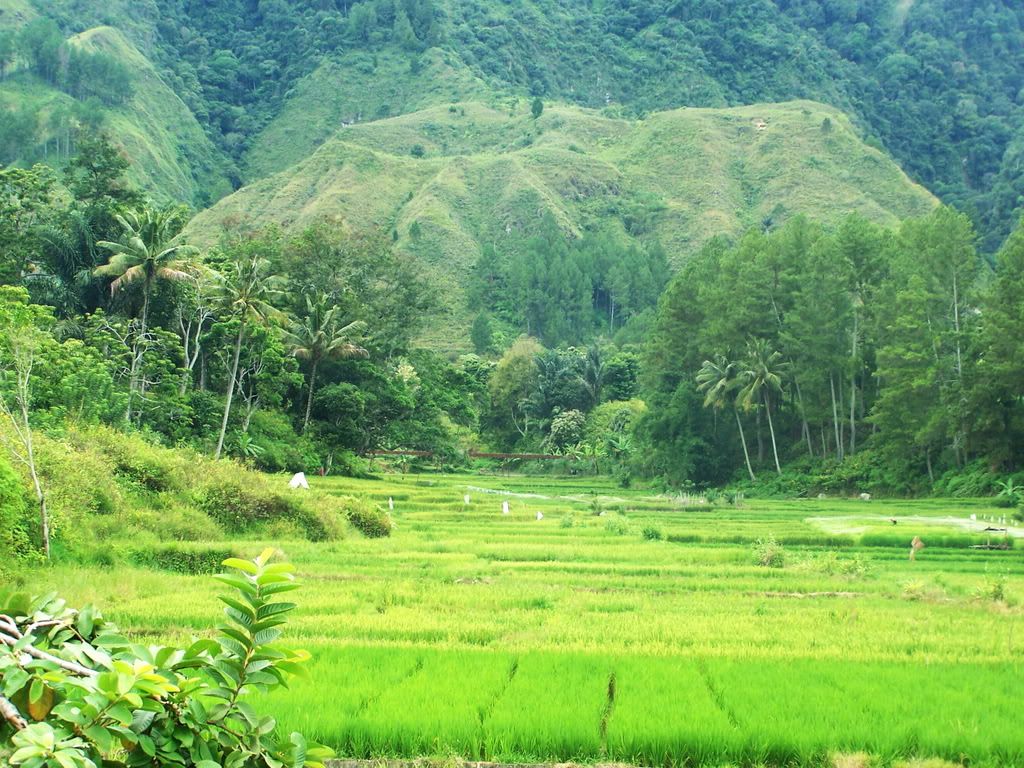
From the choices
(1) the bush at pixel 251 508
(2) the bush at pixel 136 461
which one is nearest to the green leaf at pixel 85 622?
(2) the bush at pixel 136 461

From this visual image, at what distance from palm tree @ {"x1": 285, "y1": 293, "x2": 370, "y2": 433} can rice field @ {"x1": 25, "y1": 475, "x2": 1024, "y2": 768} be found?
2191 cm

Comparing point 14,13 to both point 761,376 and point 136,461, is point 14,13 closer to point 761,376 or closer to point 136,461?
point 761,376

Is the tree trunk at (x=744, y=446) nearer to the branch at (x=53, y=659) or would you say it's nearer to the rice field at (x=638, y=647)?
the rice field at (x=638, y=647)

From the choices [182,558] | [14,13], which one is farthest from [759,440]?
[14,13]

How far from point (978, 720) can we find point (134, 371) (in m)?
28.9

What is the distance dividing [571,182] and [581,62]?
231 feet

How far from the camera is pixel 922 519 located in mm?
29875

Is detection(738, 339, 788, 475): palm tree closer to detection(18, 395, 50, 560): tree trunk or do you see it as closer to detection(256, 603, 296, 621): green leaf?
detection(18, 395, 50, 560): tree trunk

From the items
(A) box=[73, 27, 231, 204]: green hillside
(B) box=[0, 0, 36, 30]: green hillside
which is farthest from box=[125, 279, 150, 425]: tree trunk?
(B) box=[0, 0, 36, 30]: green hillside

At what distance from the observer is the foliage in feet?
7.33

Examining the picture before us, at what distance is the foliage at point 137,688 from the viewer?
7.33ft

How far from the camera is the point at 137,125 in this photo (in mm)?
127000

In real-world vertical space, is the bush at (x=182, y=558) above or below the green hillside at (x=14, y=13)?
below

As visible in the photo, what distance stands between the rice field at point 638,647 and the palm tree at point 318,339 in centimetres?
2191
